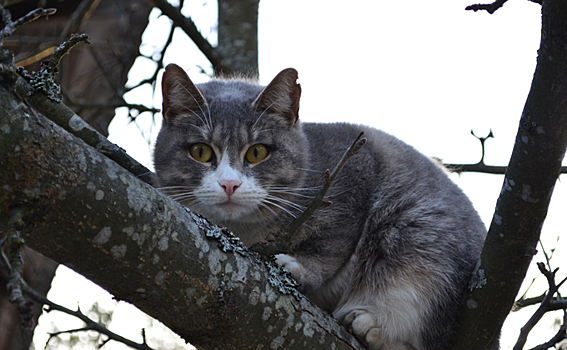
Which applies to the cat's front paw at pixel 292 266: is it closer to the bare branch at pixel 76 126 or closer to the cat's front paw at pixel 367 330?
the cat's front paw at pixel 367 330

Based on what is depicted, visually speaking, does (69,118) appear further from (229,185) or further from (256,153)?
(256,153)

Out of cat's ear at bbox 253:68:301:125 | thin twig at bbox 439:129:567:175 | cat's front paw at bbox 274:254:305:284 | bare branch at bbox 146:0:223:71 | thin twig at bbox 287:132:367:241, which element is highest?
bare branch at bbox 146:0:223:71

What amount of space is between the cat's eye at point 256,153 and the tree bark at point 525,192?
4.12ft

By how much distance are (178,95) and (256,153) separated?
0.58 metres

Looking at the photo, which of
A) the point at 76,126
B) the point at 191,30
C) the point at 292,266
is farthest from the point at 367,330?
the point at 191,30

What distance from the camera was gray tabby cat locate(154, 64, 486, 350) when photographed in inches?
102

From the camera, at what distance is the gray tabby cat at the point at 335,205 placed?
2.58 m

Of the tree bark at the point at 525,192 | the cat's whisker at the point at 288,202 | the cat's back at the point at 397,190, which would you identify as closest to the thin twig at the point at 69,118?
the cat's whisker at the point at 288,202

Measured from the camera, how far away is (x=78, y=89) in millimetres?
4754

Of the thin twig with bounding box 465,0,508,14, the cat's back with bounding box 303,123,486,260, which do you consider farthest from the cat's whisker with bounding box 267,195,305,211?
the thin twig with bounding box 465,0,508,14

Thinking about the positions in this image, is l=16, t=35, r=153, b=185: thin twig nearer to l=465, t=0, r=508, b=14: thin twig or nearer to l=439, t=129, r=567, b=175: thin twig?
l=465, t=0, r=508, b=14: thin twig

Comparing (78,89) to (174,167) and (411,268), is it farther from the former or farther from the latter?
(411,268)

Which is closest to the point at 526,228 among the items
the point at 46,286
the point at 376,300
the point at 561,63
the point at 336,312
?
the point at 561,63

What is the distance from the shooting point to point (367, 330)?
8.03 feet
